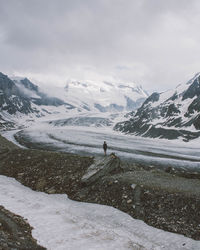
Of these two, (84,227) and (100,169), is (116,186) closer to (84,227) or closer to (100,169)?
(100,169)

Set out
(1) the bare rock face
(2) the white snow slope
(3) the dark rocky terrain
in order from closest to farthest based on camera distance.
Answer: (2) the white snow slope < (3) the dark rocky terrain < (1) the bare rock face

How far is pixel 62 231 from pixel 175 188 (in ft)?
35.0

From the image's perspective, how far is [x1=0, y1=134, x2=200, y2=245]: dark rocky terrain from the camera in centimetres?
1506

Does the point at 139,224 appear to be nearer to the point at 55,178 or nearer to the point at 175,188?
the point at 175,188

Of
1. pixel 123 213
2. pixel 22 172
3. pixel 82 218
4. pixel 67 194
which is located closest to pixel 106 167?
pixel 67 194

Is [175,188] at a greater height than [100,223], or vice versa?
[175,188]

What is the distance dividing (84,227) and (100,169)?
374 inches

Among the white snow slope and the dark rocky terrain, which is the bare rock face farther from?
the white snow slope

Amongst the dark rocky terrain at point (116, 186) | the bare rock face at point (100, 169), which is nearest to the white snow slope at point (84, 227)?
the dark rocky terrain at point (116, 186)

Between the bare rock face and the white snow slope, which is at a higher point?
Answer: the bare rock face

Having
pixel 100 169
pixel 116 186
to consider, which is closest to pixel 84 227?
pixel 116 186

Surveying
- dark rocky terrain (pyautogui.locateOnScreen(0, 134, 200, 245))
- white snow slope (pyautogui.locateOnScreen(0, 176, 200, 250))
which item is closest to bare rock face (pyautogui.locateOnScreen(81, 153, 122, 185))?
dark rocky terrain (pyautogui.locateOnScreen(0, 134, 200, 245))

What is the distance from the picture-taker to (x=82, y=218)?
14.7 metres

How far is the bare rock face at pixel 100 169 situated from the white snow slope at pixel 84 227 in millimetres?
3253
